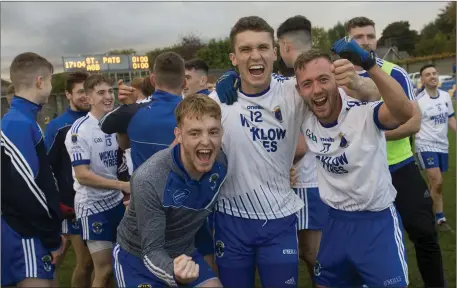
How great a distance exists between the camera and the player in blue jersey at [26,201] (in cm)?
306

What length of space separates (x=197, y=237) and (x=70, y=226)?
210 centimetres

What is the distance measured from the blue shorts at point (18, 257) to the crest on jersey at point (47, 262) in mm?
29

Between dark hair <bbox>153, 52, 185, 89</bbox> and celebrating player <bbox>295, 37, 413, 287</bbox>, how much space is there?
49.2 inches

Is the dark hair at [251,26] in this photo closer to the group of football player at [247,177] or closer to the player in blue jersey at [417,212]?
the group of football player at [247,177]

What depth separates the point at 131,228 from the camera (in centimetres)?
276

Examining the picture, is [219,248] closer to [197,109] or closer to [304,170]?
[197,109]

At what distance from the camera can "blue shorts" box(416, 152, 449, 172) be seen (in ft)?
22.2

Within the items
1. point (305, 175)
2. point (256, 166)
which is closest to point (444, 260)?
point (305, 175)

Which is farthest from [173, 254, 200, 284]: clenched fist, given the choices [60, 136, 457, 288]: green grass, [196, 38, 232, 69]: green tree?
[196, 38, 232, 69]: green tree

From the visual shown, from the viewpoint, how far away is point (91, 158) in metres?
4.19

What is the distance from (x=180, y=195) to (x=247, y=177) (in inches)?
20.5

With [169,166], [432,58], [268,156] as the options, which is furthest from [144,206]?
[432,58]

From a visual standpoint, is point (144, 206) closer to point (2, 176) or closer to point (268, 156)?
point (268, 156)

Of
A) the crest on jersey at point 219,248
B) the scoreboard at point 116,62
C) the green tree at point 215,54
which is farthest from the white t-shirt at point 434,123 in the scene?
the green tree at point 215,54
